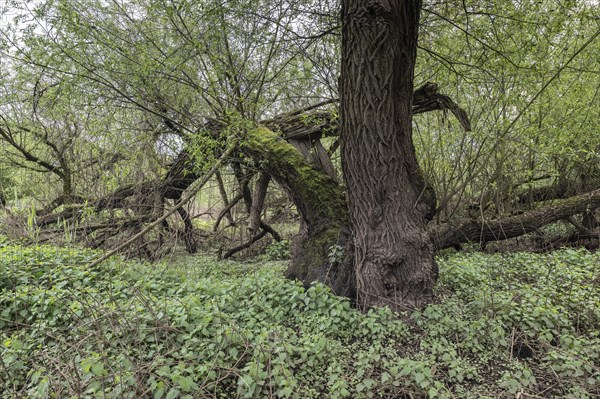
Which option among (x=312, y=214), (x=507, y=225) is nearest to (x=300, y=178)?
(x=312, y=214)

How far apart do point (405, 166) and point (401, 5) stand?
144 cm

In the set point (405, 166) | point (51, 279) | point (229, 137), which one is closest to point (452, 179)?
point (405, 166)

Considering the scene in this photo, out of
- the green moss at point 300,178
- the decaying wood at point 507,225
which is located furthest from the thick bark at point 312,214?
the decaying wood at point 507,225

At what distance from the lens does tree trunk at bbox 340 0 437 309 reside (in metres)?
2.94

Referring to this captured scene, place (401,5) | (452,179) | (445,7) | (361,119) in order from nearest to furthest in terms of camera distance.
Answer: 1. (401,5)
2. (361,119)
3. (445,7)
4. (452,179)

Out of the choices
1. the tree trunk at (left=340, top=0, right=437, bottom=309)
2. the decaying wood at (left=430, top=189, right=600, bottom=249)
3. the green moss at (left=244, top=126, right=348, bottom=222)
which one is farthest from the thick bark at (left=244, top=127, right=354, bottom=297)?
the decaying wood at (left=430, top=189, right=600, bottom=249)

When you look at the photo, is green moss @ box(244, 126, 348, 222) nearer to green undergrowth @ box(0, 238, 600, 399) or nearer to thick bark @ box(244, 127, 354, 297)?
thick bark @ box(244, 127, 354, 297)

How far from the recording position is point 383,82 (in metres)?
2.99

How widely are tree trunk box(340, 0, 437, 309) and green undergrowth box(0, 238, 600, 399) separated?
14.3 inches

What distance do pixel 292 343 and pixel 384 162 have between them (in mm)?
1841

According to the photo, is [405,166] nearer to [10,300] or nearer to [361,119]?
[361,119]

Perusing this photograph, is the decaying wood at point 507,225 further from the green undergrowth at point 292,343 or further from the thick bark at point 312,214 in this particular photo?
the thick bark at point 312,214

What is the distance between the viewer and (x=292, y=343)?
2.70 meters

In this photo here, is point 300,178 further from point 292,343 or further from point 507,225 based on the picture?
point 507,225
